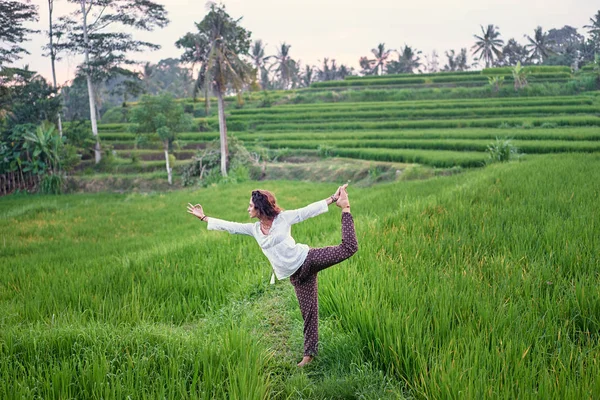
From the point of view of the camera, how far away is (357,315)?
303cm

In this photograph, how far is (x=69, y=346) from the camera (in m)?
2.70

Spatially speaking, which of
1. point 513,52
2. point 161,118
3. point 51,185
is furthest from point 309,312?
point 513,52

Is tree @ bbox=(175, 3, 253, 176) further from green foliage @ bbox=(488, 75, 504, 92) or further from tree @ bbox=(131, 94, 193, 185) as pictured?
green foliage @ bbox=(488, 75, 504, 92)

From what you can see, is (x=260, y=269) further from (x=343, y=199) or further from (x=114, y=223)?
(x=114, y=223)

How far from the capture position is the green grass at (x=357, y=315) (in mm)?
2268

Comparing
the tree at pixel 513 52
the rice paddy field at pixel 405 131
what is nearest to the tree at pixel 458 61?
the tree at pixel 513 52

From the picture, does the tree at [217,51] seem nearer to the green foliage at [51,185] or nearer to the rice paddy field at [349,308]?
the green foliage at [51,185]

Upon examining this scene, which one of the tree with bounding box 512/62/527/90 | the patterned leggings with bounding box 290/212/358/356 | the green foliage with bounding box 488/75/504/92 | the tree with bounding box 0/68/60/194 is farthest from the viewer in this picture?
the green foliage with bounding box 488/75/504/92

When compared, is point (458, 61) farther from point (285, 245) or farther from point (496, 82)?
point (285, 245)

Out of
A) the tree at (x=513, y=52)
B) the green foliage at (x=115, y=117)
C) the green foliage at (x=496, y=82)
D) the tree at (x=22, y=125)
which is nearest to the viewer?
the tree at (x=22, y=125)

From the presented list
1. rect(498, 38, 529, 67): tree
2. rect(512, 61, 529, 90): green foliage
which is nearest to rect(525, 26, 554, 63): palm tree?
rect(498, 38, 529, 67): tree

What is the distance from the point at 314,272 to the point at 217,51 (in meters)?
16.9

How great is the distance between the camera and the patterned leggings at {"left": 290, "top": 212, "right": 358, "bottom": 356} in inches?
112

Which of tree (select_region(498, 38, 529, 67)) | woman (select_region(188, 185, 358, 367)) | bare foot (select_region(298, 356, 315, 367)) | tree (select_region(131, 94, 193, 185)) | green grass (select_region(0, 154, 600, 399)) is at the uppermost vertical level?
tree (select_region(498, 38, 529, 67))
